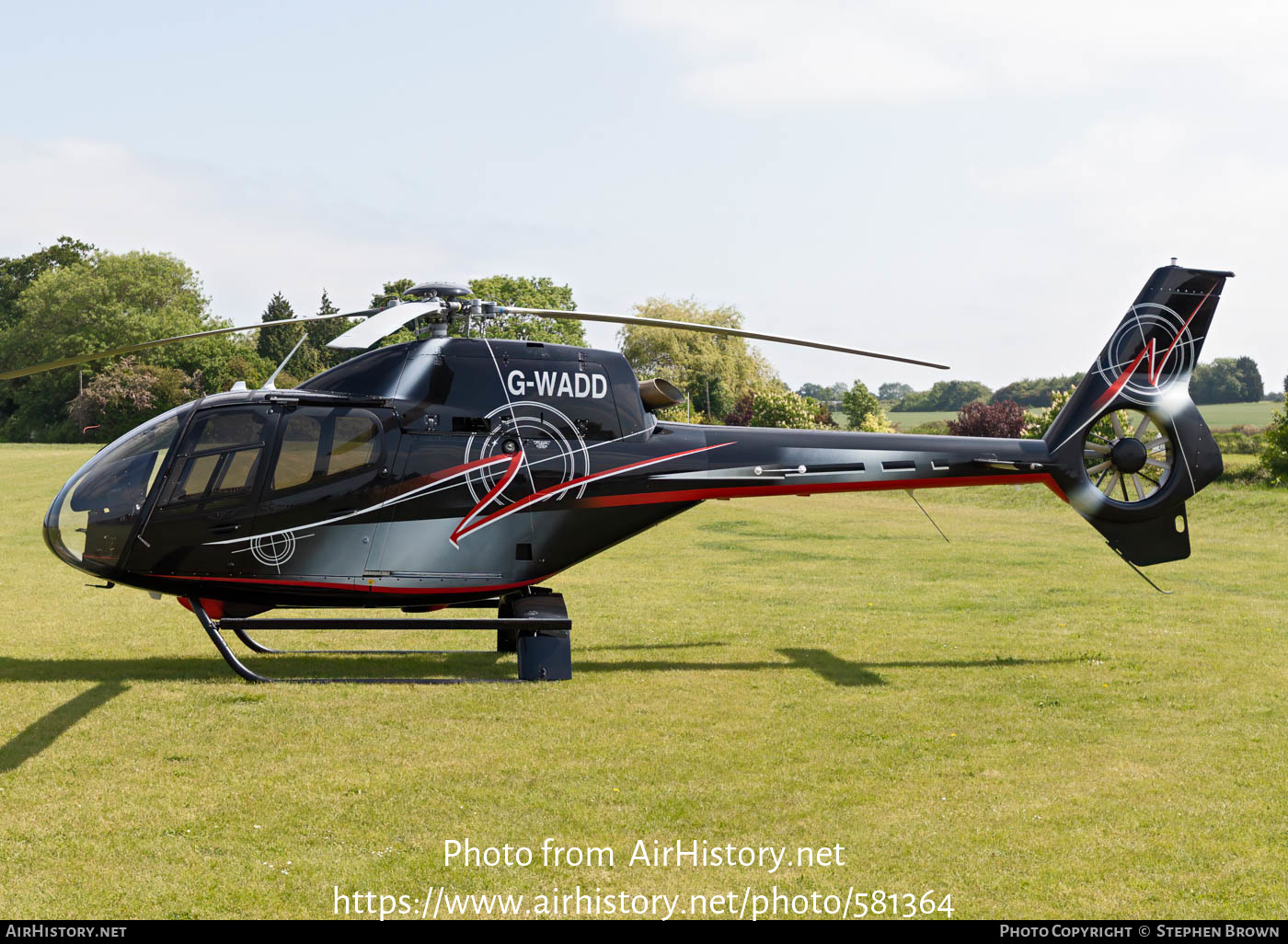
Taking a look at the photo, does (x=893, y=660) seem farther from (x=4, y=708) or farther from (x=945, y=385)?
(x=945, y=385)

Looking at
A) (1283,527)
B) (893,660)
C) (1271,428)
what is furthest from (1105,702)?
(1271,428)

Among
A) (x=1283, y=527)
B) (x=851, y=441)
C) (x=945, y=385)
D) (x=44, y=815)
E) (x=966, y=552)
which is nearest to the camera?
(x=44, y=815)

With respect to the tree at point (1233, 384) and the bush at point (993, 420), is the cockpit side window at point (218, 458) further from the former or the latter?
the tree at point (1233, 384)

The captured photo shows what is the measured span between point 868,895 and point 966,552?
17.4 meters

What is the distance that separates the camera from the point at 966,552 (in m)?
22.6

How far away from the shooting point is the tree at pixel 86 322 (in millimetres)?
82750

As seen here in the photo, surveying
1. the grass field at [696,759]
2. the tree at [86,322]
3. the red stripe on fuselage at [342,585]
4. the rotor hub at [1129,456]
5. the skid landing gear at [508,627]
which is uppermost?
the tree at [86,322]

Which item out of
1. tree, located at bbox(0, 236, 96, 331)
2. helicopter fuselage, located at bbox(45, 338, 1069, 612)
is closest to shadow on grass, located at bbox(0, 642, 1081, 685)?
helicopter fuselage, located at bbox(45, 338, 1069, 612)

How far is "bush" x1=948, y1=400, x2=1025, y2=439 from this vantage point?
163 ft

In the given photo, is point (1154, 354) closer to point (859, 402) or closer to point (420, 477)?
point (420, 477)

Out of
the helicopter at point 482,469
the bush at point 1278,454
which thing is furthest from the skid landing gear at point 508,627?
the bush at point 1278,454

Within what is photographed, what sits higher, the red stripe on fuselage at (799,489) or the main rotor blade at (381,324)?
the main rotor blade at (381,324)

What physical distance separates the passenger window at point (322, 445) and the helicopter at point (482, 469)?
0.02m
